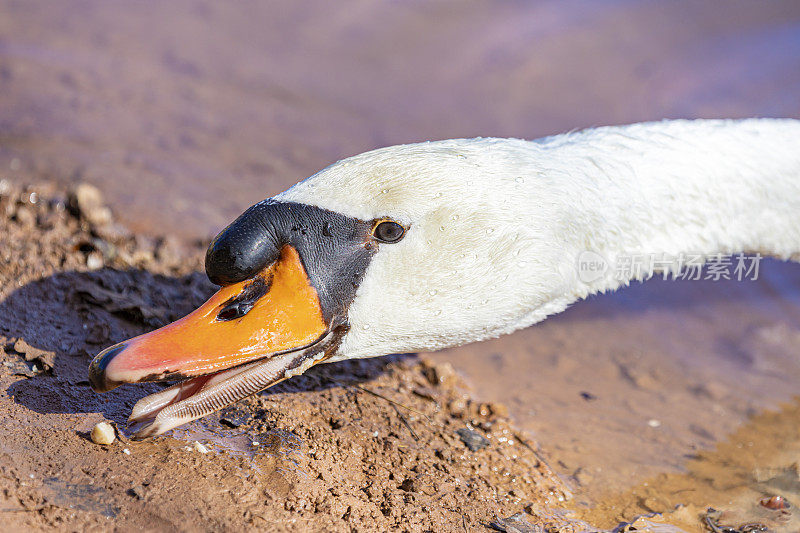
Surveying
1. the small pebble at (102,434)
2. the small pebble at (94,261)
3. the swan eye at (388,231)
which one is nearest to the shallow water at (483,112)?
the small pebble at (94,261)

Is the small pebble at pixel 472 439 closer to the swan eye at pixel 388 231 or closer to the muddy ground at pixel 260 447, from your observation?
the muddy ground at pixel 260 447

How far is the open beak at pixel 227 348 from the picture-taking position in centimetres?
293

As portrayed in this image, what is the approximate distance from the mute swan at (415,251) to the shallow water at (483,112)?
1194 mm

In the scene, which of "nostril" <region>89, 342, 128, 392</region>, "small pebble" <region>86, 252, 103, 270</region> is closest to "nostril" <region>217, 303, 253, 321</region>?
"nostril" <region>89, 342, 128, 392</region>

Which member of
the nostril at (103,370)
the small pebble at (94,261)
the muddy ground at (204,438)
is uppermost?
the nostril at (103,370)

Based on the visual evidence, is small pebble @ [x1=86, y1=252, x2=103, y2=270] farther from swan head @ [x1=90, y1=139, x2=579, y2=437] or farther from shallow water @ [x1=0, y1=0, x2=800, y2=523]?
swan head @ [x1=90, y1=139, x2=579, y2=437]

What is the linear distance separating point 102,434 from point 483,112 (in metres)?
5.76

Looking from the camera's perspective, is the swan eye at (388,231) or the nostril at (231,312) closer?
the nostril at (231,312)

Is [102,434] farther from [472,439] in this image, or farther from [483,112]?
[483,112]

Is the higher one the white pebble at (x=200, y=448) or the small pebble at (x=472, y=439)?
the white pebble at (x=200, y=448)

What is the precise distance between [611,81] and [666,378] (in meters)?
4.39

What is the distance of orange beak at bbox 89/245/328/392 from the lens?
2908 mm

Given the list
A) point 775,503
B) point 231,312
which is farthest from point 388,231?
point 775,503

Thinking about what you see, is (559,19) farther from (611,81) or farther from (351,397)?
(351,397)
